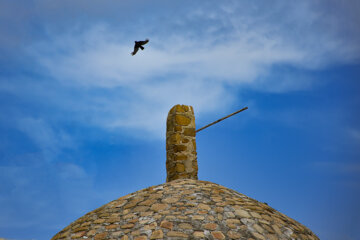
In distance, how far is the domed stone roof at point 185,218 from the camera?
8.25m

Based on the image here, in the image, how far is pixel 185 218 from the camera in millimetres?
8531

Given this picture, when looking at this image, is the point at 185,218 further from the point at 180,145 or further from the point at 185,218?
the point at 180,145

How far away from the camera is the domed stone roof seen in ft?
27.1

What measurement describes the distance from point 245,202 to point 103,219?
3555 millimetres

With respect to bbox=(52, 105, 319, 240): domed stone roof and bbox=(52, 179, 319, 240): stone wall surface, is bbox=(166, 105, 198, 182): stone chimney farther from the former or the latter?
bbox=(52, 179, 319, 240): stone wall surface

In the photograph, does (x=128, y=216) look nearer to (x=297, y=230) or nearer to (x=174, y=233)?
(x=174, y=233)

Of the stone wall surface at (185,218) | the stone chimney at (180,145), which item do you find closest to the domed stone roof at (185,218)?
the stone wall surface at (185,218)

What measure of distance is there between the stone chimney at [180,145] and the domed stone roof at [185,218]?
0.69 metres

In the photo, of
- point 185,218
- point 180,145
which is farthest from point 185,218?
point 180,145

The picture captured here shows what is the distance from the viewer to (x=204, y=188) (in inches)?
400

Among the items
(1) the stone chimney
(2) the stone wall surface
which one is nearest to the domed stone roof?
(2) the stone wall surface

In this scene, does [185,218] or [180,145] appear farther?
[180,145]

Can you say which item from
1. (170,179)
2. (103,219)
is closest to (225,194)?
(170,179)

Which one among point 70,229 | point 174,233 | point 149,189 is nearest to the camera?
point 174,233
